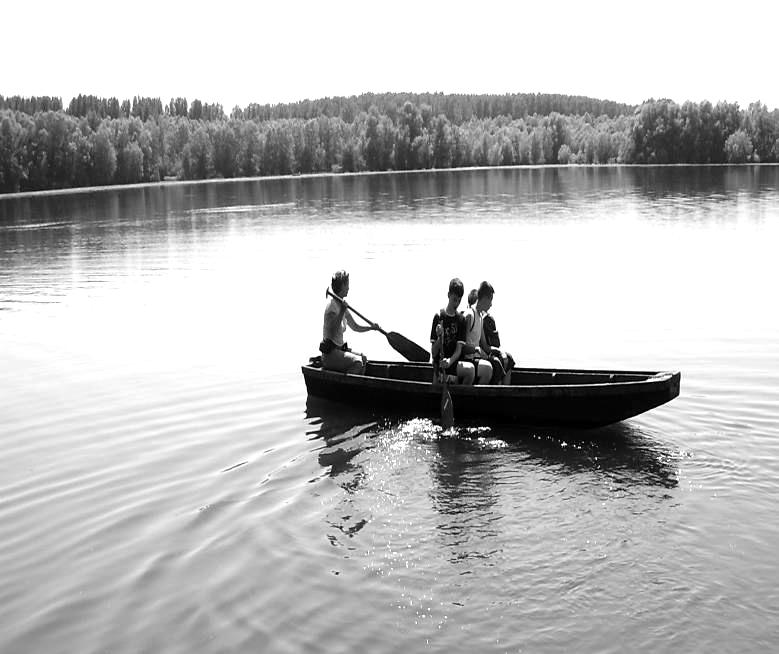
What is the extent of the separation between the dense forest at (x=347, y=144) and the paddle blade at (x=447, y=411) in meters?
112

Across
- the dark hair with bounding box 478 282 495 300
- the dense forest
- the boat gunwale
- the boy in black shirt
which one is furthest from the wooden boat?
the dense forest

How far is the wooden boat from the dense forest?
110 m

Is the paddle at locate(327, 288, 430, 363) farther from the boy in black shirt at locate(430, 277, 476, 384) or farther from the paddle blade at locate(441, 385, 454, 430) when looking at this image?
the paddle blade at locate(441, 385, 454, 430)

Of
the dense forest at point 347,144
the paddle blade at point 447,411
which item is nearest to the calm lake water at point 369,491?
the paddle blade at point 447,411

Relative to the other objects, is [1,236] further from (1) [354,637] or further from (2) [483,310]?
(1) [354,637]

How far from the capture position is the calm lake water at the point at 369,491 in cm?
861

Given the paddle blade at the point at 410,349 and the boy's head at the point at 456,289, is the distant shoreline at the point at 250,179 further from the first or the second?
the boy's head at the point at 456,289

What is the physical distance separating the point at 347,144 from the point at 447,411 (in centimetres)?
16242

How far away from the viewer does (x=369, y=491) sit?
39.3 feet

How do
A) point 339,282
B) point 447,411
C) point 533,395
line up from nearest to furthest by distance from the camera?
point 533,395, point 447,411, point 339,282

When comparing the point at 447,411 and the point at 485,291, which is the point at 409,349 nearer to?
the point at 447,411

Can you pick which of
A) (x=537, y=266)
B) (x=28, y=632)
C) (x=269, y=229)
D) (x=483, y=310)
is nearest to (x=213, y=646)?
(x=28, y=632)

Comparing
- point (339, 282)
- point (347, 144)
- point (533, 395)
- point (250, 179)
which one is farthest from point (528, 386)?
point (347, 144)

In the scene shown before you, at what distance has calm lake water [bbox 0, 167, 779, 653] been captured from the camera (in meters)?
8.61
